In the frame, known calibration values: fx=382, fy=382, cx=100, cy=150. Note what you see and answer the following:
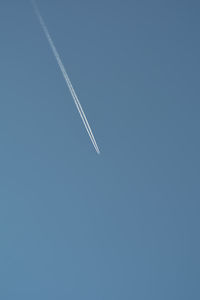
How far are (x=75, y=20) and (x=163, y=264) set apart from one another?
3.14 feet

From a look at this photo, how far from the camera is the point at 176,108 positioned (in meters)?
1.38

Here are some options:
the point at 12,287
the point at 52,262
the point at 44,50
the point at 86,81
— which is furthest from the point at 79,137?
the point at 12,287

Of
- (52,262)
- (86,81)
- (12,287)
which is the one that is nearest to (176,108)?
(86,81)

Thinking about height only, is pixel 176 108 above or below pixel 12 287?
above

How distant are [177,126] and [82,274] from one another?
25.9 inches

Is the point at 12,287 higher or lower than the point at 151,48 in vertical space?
Answer: lower

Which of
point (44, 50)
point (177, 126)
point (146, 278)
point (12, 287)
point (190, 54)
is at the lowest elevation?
point (146, 278)

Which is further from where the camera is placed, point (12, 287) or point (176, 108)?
point (12, 287)

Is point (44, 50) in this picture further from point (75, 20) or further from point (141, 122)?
point (141, 122)

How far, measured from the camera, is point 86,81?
4.66 feet

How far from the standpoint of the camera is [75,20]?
1.42m

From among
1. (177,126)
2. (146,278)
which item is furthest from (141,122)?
(146,278)

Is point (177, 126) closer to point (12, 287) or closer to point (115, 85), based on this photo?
point (115, 85)

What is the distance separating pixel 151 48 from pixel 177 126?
0.97ft
